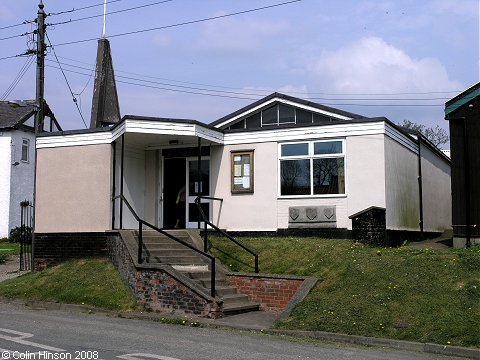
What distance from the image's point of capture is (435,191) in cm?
2292

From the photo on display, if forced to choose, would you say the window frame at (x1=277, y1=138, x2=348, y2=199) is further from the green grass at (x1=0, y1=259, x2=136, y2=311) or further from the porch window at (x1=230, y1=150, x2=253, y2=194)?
the green grass at (x1=0, y1=259, x2=136, y2=311)

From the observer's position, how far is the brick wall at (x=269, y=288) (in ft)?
42.3

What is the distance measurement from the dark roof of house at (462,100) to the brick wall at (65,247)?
10008mm

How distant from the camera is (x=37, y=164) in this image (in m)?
18.2

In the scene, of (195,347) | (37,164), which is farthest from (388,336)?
(37,164)

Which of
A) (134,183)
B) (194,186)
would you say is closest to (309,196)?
(194,186)

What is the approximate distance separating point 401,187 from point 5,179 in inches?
891

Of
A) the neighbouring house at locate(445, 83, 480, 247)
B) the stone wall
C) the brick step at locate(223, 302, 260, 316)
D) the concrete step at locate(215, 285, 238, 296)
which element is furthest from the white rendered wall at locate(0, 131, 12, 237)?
the neighbouring house at locate(445, 83, 480, 247)

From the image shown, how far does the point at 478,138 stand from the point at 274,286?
7.09 m

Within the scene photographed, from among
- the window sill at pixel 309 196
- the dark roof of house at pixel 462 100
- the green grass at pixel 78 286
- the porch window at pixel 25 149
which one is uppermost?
the porch window at pixel 25 149

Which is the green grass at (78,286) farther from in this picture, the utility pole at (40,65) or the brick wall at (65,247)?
the utility pole at (40,65)

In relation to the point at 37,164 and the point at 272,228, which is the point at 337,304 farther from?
the point at 37,164

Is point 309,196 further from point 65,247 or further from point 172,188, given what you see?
point 65,247

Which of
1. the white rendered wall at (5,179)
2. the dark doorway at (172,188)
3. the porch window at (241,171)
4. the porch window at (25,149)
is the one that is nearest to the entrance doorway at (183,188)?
the dark doorway at (172,188)
